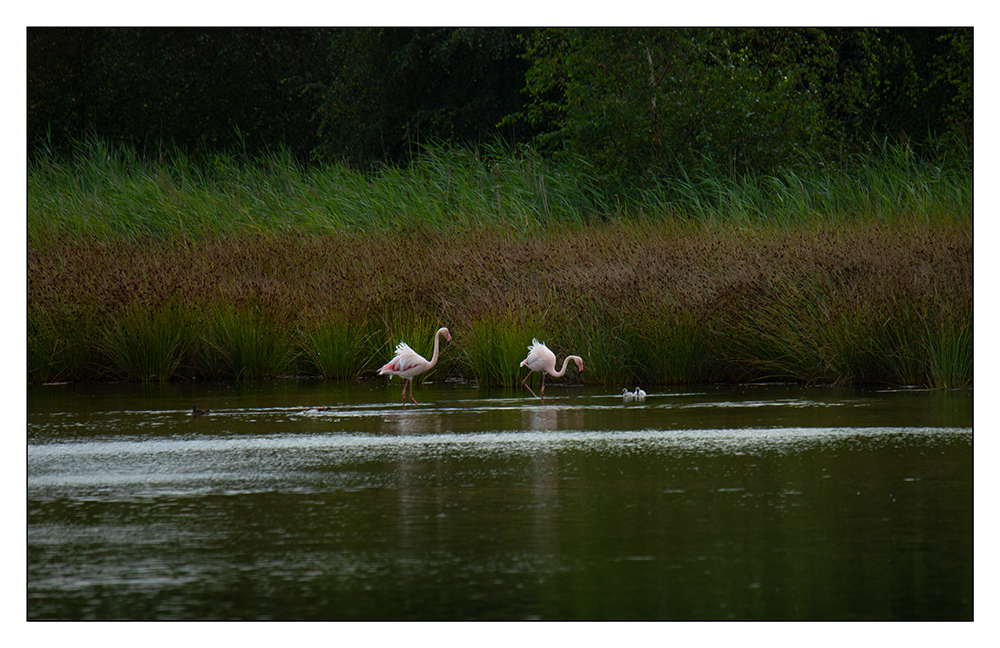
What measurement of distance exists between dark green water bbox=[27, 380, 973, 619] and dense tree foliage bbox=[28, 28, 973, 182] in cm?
956

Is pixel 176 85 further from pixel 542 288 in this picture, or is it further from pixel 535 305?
pixel 535 305

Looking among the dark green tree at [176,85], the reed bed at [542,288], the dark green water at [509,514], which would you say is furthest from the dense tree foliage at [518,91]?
the dark green water at [509,514]

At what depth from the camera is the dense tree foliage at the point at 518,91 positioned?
1781 cm

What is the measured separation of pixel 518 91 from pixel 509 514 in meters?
22.8

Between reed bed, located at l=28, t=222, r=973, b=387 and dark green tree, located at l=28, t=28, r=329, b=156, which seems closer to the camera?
reed bed, located at l=28, t=222, r=973, b=387

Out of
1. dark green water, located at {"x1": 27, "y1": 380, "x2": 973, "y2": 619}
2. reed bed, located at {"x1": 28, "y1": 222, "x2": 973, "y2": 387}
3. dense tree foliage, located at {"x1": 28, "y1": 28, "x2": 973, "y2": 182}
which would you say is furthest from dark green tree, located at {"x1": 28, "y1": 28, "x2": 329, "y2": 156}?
dark green water, located at {"x1": 27, "y1": 380, "x2": 973, "y2": 619}

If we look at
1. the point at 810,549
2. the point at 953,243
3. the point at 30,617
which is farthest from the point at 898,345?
the point at 30,617

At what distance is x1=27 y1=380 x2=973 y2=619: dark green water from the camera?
12.9ft

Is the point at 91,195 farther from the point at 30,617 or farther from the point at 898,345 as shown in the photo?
the point at 30,617

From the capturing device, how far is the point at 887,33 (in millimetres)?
24109

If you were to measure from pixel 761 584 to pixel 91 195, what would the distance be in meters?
16.9

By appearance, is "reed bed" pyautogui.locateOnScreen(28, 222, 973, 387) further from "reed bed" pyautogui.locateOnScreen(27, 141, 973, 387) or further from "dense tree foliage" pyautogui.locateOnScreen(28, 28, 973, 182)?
"dense tree foliage" pyautogui.locateOnScreen(28, 28, 973, 182)

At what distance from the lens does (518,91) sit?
89.4 feet

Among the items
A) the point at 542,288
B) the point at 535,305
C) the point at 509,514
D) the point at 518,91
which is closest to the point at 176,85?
the point at 518,91
